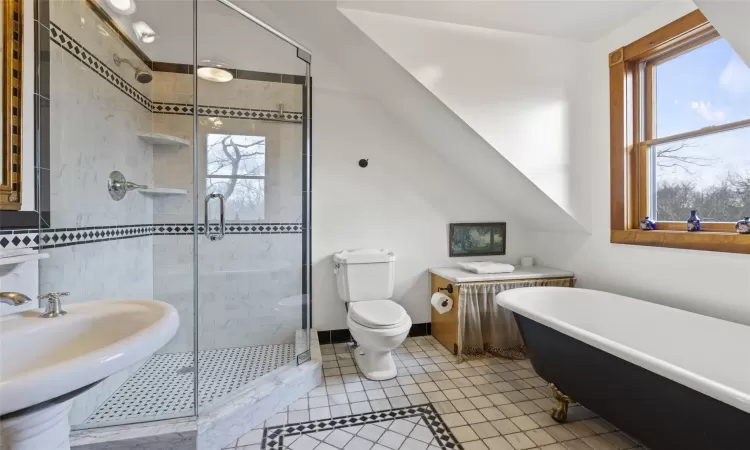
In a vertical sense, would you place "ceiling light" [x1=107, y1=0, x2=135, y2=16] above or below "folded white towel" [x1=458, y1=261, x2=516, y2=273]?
above

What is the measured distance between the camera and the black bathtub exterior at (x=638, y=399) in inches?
42.9

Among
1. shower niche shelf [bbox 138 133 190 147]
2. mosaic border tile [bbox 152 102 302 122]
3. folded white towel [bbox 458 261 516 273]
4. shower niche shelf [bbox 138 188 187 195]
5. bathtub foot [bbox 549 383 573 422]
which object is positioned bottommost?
bathtub foot [bbox 549 383 573 422]

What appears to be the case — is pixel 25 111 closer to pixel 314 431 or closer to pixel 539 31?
pixel 314 431

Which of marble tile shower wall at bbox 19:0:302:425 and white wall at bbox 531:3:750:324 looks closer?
marble tile shower wall at bbox 19:0:302:425

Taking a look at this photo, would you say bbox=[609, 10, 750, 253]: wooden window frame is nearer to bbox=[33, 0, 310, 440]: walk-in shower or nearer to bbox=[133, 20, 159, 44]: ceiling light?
bbox=[33, 0, 310, 440]: walk-in shower

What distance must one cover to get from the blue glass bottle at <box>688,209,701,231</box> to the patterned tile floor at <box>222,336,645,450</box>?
1199mm

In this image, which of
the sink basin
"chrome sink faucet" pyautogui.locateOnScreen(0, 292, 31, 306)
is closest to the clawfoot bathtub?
the sink basin

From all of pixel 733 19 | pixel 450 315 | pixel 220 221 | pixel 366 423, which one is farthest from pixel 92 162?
pixel 733 19

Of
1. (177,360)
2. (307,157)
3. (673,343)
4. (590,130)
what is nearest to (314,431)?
(177,360)

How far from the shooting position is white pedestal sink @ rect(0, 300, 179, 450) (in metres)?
0.66

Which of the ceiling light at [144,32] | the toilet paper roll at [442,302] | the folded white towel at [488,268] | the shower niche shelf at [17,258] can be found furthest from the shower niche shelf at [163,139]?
the folded white towel at [488,268]

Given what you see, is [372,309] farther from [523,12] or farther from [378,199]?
[523,12]

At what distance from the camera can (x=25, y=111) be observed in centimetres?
130

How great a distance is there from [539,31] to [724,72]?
1049mm
